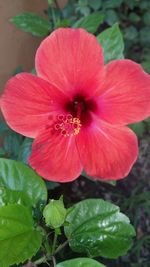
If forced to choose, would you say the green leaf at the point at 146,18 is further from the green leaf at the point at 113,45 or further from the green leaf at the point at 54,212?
the green leaf at the point at 54,212

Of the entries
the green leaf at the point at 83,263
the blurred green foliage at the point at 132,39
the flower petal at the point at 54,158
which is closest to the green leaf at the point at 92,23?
the blurred green foliage at the point at 132,39

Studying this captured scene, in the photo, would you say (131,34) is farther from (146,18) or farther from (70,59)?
(70,59)

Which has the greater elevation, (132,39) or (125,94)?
(125,94)

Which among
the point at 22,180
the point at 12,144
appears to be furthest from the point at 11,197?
the point at 12,144

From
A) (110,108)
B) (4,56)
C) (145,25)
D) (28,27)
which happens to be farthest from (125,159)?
(145,25)

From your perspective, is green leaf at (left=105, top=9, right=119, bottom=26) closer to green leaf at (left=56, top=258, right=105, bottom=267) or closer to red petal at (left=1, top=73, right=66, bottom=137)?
red petal at (left=1, top=73, right=66, bottom=137)

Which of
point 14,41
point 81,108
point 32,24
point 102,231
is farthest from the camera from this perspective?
point 14,41

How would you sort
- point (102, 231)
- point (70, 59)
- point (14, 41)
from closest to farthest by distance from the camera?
point (70, 59)
point (102, 231)
point (14, 41)

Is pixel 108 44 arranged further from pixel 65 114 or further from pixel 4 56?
pixel 4 56
